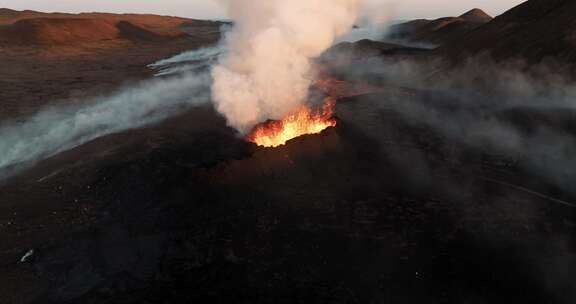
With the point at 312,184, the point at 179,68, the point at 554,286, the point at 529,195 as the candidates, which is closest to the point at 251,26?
the point at 312,184

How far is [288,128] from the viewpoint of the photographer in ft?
59.4

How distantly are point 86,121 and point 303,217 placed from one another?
48.4 ft

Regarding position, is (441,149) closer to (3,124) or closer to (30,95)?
(3,124)

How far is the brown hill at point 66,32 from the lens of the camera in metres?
60.4

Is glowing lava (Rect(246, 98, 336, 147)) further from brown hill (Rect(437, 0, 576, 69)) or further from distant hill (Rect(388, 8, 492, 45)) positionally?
distant hill (Rect(388, 8, 492, 45))

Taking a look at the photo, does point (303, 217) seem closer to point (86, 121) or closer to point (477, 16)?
point (86, 121)

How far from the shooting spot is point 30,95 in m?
29.8

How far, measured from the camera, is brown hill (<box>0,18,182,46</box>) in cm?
6044

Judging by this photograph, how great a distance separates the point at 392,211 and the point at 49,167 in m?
12.9

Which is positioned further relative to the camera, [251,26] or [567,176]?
[251,26]

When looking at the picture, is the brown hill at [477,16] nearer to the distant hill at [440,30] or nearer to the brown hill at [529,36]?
the distant hill at [440,30]

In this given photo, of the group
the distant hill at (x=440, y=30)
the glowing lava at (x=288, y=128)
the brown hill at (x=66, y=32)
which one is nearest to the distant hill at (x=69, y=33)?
the brown hill at (x=66, y=32)

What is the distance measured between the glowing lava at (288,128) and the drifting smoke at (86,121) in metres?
6.45

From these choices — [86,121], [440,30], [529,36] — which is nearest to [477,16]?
[440,30]
